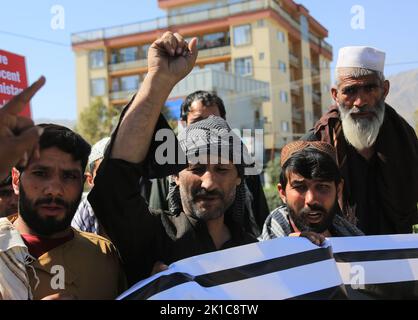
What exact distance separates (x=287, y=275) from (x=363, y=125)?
1.66 metres

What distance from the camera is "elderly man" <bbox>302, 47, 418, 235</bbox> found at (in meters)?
3.13

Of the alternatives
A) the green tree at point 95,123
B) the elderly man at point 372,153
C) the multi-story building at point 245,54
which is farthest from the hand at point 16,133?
the multi-story building at point 245,54

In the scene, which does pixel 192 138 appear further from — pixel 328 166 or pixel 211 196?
pixel 328 166

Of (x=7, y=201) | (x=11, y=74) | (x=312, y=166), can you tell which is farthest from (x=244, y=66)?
(x=312, y=166)

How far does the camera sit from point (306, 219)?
2.35m

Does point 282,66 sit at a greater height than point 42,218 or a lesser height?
greater

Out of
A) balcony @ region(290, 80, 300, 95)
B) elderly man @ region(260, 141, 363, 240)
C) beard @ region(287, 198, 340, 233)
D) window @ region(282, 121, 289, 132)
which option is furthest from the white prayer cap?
balcony @ region(290, 80, 300, 95)

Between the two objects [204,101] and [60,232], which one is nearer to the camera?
[60,232]

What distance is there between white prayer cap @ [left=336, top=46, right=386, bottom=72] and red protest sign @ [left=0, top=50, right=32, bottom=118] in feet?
12.2

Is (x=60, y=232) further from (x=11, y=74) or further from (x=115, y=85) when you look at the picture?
(x=115, y=85)

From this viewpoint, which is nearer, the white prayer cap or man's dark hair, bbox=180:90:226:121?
the white prayer cap

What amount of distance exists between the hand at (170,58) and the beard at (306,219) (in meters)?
0.87

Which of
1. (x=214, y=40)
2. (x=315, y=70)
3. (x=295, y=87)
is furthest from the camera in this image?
(x=315, y=70)

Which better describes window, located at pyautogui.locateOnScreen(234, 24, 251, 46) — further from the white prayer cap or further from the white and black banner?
the white and black banner
